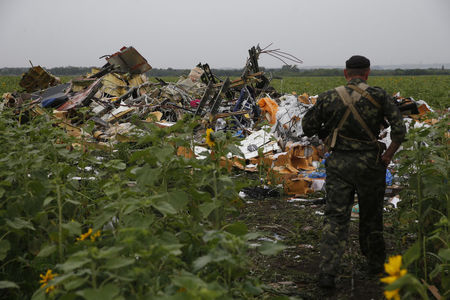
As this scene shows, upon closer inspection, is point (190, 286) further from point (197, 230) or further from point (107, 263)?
point (197, 230)

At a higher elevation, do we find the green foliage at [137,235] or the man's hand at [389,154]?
the man's hand at [389,154]

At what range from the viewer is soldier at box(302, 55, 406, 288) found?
10.9 feet

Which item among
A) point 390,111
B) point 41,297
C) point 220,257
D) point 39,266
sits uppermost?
point 390,111

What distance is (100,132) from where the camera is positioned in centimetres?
982

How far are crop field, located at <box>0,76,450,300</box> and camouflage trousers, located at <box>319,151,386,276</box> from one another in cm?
20

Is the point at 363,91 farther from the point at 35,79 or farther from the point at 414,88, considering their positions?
the point at 414,88

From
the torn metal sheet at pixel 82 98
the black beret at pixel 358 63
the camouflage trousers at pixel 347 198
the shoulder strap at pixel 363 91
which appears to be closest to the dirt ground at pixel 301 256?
the camouflage trousers at pixel 347 198

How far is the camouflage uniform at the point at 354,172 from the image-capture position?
331 centimetres

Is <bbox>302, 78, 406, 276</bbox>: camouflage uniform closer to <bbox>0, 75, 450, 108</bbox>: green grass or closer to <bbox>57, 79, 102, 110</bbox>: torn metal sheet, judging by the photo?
<bbox>0, 75, 450, 108</bbox>: green grass

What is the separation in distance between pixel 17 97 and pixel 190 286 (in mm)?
12655

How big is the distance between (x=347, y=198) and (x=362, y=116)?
0.64 m

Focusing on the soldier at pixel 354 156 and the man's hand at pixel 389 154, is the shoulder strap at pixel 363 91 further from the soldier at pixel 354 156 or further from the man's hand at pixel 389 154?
the man's hand at pixel 389 154

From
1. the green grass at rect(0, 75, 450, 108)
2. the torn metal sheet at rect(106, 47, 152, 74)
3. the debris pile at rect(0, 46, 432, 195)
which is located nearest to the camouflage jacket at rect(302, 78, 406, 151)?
the debris pile at rect(0, 46, 432, 195)

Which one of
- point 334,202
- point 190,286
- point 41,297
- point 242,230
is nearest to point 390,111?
point 334,202
